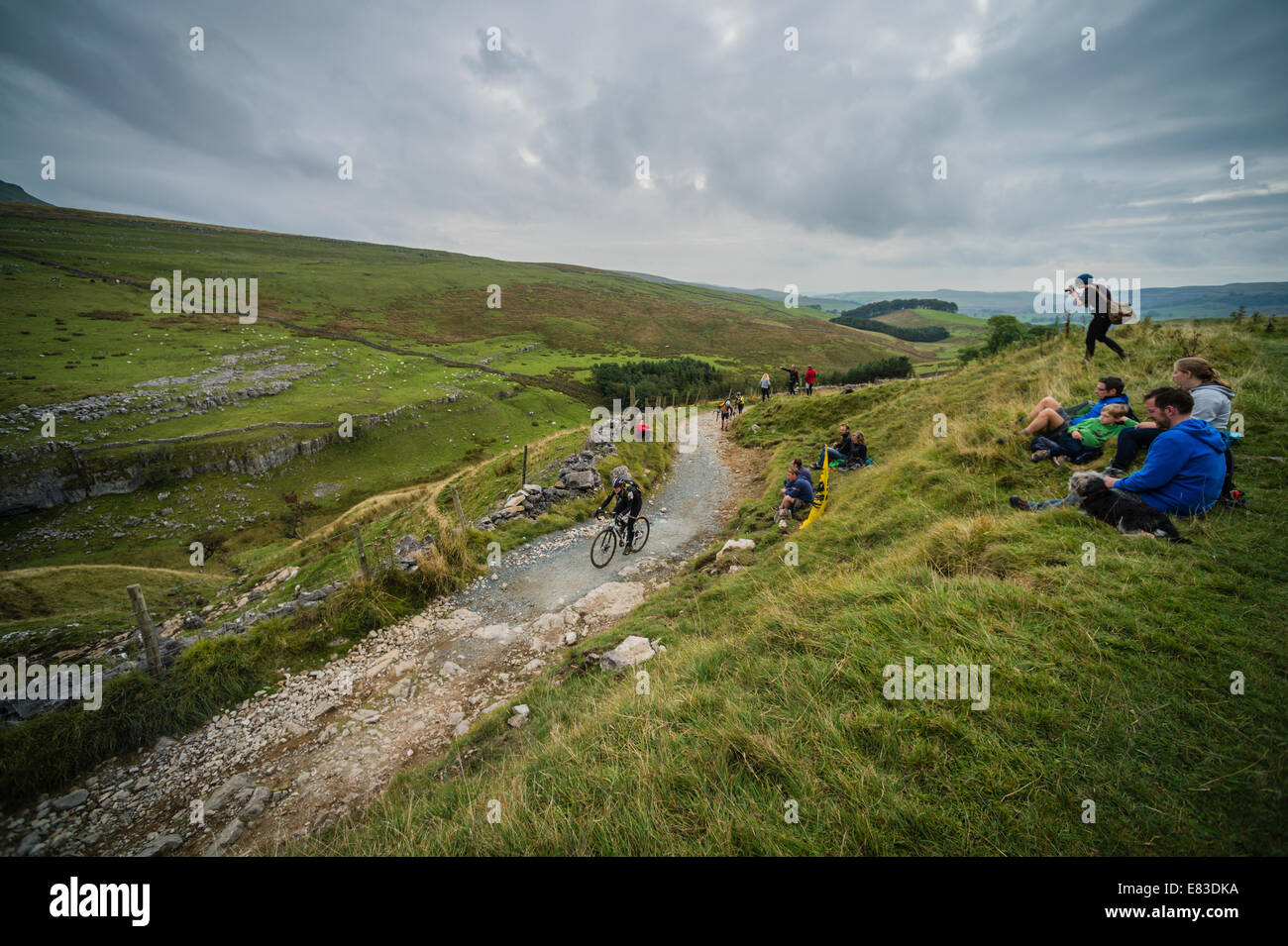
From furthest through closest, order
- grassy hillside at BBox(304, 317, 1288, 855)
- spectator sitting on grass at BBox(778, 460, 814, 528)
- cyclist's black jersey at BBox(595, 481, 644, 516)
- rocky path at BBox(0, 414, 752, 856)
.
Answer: cyclist's black jersey at BBox(595, 481, 644, 516), spectator sitting on grass at BBox(778, 460, 814, 528), rocky path at BBox(0, 414, 752, 856), grassy hillside at BBox(304, 317, 1288, 855)

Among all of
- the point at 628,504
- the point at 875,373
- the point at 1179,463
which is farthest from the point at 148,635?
the point at 875,373

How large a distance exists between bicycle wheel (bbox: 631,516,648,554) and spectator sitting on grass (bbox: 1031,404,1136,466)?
955 centimetres

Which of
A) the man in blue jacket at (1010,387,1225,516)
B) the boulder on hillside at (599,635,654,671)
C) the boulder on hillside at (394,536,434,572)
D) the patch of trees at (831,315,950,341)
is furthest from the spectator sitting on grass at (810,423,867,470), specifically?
the patch of trees at (831,315,950,341)

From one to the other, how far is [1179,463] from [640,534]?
1106 cm

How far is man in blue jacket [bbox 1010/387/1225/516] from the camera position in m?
5.04

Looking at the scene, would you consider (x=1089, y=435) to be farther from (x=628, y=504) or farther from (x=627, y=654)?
(x=628, y=504)

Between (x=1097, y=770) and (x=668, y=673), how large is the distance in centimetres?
373

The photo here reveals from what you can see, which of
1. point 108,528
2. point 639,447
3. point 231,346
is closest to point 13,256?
point 231,346

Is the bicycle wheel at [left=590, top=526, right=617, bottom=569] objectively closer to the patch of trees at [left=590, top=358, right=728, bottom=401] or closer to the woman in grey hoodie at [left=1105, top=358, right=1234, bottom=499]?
the woman in grey hoodie at [left=1105, top=358, right=1234, bottom=499]

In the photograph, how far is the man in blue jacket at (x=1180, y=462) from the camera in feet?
16.5

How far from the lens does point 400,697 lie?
7945 millimetres

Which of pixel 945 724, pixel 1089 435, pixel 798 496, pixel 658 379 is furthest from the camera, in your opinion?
pixel 658 379

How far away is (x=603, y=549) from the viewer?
12617 millimetres

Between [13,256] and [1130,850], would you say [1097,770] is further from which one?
[13,256]
